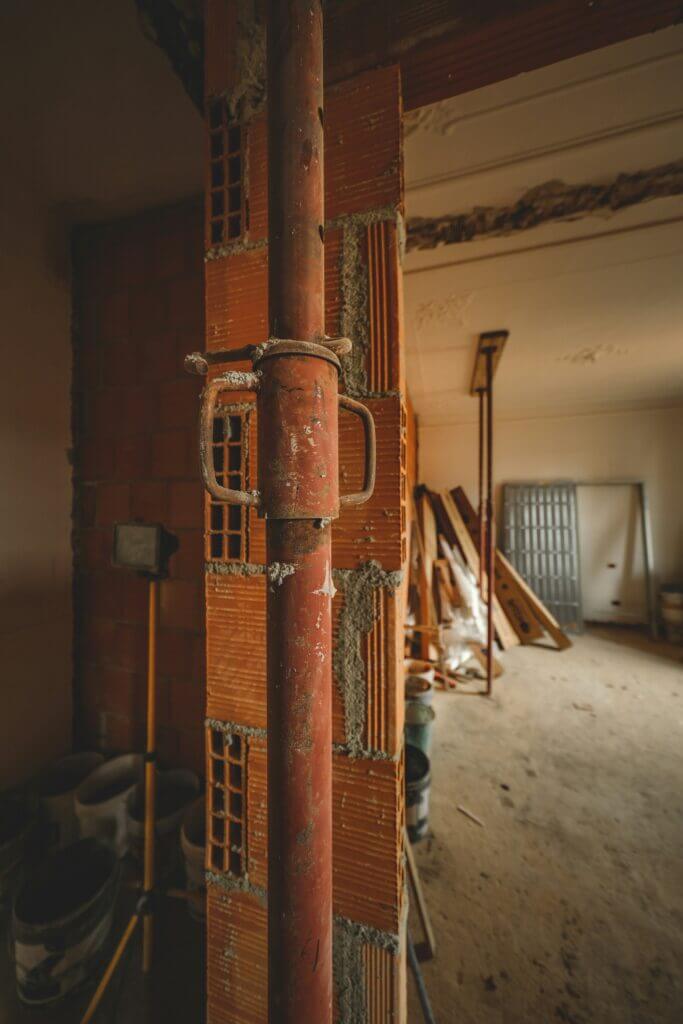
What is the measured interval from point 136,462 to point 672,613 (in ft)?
17.4

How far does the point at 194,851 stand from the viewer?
45.2 inches

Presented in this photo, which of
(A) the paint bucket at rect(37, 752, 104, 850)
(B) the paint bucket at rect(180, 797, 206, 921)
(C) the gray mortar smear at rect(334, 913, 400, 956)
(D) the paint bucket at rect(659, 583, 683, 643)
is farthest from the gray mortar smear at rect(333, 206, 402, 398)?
(D) the paint bucket at rect(659, 583, 683, 643)

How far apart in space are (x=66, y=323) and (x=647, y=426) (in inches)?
224

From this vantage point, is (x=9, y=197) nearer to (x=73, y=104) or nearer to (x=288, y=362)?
(x=73, y=104)

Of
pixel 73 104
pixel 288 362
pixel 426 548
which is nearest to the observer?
pixel 288 362

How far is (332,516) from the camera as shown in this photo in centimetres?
44

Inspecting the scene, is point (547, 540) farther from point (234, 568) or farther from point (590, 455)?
point (234, 568)

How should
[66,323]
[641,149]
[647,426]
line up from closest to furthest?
[641,149]
[66,323]
[647,426]

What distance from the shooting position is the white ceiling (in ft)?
3.47

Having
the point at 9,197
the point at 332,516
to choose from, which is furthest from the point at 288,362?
the point at 9,197

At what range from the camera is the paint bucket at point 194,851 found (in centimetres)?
115

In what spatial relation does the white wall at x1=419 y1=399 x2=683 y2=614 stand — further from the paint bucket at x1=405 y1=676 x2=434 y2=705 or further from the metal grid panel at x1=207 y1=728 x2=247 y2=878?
the metal grid panel at x1=207 y1=728 x2=247 y2=878

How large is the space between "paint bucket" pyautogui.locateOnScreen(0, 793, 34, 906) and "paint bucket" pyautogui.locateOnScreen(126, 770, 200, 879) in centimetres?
33

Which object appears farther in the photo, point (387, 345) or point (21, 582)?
point (21, 582)
